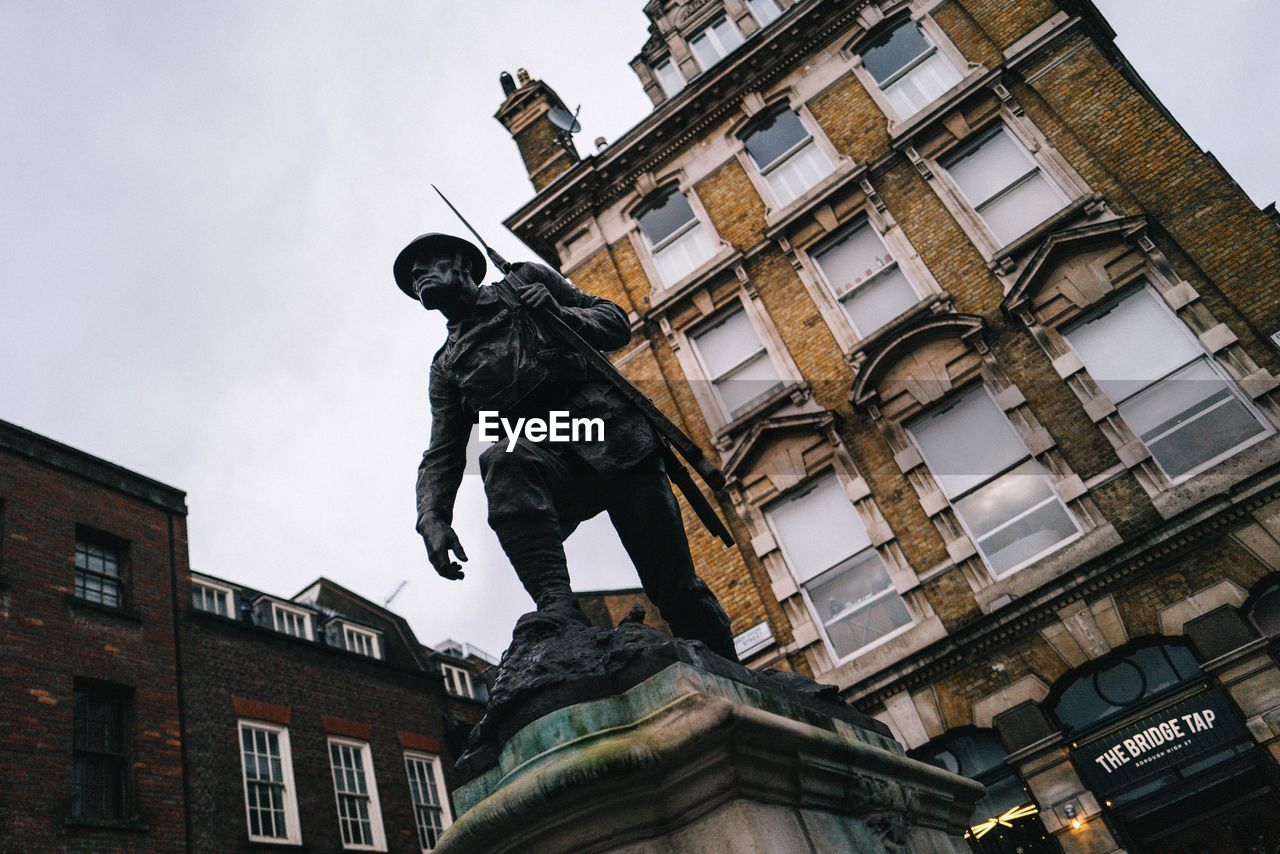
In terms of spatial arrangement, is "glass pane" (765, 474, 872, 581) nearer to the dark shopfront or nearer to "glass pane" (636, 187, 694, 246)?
the dark shopfront

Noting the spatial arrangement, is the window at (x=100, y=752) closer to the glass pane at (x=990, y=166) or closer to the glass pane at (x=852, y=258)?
the glass pane at (x=852, y=258)

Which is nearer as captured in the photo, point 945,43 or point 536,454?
point 536,454

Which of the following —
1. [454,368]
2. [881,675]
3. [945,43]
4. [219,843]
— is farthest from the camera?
[945,43]

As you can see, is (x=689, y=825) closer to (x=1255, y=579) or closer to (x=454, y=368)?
(x=454, y=368)

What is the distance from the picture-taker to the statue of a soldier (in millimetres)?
3410

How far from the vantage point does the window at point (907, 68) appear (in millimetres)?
15031

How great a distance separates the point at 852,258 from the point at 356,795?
13817 mm

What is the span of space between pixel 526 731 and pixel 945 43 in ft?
52.1

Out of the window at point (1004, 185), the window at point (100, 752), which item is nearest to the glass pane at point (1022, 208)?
the window at point (1004, 185)

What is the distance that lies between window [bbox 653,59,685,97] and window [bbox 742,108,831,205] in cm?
312

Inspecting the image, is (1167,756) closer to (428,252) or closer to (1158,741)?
(1158,741)

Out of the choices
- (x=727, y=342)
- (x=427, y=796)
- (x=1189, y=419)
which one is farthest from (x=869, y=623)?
(x=427, y=796)

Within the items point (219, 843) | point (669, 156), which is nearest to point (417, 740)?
point (219, 843)

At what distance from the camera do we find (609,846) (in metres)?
2.32
